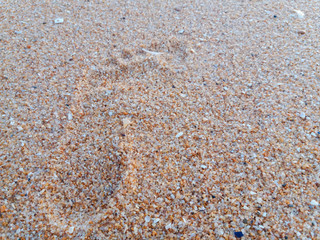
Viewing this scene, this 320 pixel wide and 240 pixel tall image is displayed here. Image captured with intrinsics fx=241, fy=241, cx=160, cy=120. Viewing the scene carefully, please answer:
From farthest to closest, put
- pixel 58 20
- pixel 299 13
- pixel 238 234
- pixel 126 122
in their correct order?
pixel 299 13 < pixel 58 20 < pixel 126 122 < pixel 238 234

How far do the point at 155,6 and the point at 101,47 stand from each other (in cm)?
91

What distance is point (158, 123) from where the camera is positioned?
1661mm

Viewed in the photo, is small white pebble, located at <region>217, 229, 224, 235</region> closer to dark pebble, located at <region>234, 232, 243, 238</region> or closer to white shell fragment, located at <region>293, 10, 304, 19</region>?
dark pebble, located at <region>234, 232, 243, 238</region>

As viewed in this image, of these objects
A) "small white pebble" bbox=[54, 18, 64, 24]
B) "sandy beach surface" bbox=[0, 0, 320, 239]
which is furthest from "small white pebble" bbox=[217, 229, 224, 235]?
"small white pebble" bbox=[54, 18, 64, 24]

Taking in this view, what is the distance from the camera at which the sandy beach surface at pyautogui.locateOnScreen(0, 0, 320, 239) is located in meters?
1.27

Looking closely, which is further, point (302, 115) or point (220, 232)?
point (302, 115)

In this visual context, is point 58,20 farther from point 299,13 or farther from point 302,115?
point 299,13

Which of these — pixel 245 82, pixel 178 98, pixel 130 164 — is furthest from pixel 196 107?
pixel 130 164

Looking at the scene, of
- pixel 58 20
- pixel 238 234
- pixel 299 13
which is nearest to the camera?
pixel 238 234

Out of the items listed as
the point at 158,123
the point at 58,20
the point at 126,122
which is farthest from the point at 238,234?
the point at 58,20

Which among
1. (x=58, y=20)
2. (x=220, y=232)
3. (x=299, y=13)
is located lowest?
(x=220, y=232)

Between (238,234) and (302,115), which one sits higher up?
(302,115)

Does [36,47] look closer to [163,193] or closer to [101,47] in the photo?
[101,47]

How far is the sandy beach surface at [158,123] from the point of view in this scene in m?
1.27
